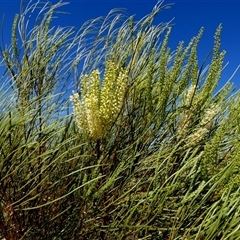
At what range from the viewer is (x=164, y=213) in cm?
145

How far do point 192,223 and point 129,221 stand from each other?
18 centimetres

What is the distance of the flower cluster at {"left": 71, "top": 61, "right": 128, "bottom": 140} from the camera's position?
1481mm

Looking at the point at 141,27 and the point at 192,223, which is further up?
the point at 141,27

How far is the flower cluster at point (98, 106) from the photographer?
58.3 inches

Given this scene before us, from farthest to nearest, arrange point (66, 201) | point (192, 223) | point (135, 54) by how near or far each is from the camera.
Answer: point (135, 54)
point (66, 201)
point (192, 223)

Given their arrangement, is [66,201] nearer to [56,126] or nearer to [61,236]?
[61,236]

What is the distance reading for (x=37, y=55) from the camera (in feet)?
6.70

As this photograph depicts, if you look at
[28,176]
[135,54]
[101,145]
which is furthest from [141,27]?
[28,176]

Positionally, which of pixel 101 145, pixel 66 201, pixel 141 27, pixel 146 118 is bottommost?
pixel 66 201

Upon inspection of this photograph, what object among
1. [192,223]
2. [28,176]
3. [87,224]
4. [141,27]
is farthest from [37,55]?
[192,223]

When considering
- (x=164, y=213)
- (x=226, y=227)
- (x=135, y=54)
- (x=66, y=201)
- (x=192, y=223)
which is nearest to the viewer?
(x=226, y=227)

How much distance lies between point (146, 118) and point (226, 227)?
0.63 meters

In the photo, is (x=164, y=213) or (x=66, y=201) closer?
(x=164, y=213)

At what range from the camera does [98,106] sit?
1.49 metres
